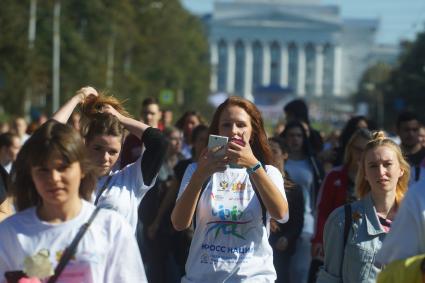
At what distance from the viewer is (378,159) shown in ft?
21.2

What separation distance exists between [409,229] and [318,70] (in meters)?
165

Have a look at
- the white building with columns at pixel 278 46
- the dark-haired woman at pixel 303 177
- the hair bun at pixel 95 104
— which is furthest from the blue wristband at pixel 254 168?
the white building with columns at pixel 278 46

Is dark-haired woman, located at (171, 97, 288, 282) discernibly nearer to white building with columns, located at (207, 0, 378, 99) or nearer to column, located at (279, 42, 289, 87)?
white building with columns, located at (207, 0, 378, 99)

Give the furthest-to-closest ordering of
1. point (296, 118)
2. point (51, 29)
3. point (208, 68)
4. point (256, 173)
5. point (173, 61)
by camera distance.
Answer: point (208, 68) < point (173, 61) < point (51, 29) < point (296, 118) < point (256, 173)

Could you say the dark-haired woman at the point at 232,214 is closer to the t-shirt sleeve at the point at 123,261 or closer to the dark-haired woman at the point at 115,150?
the dark-haired woman at the point at 115,150

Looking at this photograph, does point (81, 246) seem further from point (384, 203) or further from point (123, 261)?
point (384, 203)

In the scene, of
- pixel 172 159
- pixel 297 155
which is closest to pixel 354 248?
pixel 297 155

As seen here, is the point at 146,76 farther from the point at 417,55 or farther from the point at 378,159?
the point at 378,159

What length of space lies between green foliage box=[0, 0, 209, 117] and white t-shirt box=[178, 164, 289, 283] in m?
24.0

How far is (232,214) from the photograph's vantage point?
19.5 ft

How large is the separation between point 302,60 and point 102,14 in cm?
11449

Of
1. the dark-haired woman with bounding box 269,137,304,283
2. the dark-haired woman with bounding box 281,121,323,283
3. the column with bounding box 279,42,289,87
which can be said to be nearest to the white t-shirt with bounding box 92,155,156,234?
the dark-haired woman with bounding box 269,137,304,283

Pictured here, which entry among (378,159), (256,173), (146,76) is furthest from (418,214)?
(146,76)

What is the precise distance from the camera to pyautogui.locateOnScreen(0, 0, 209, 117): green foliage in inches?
1629
